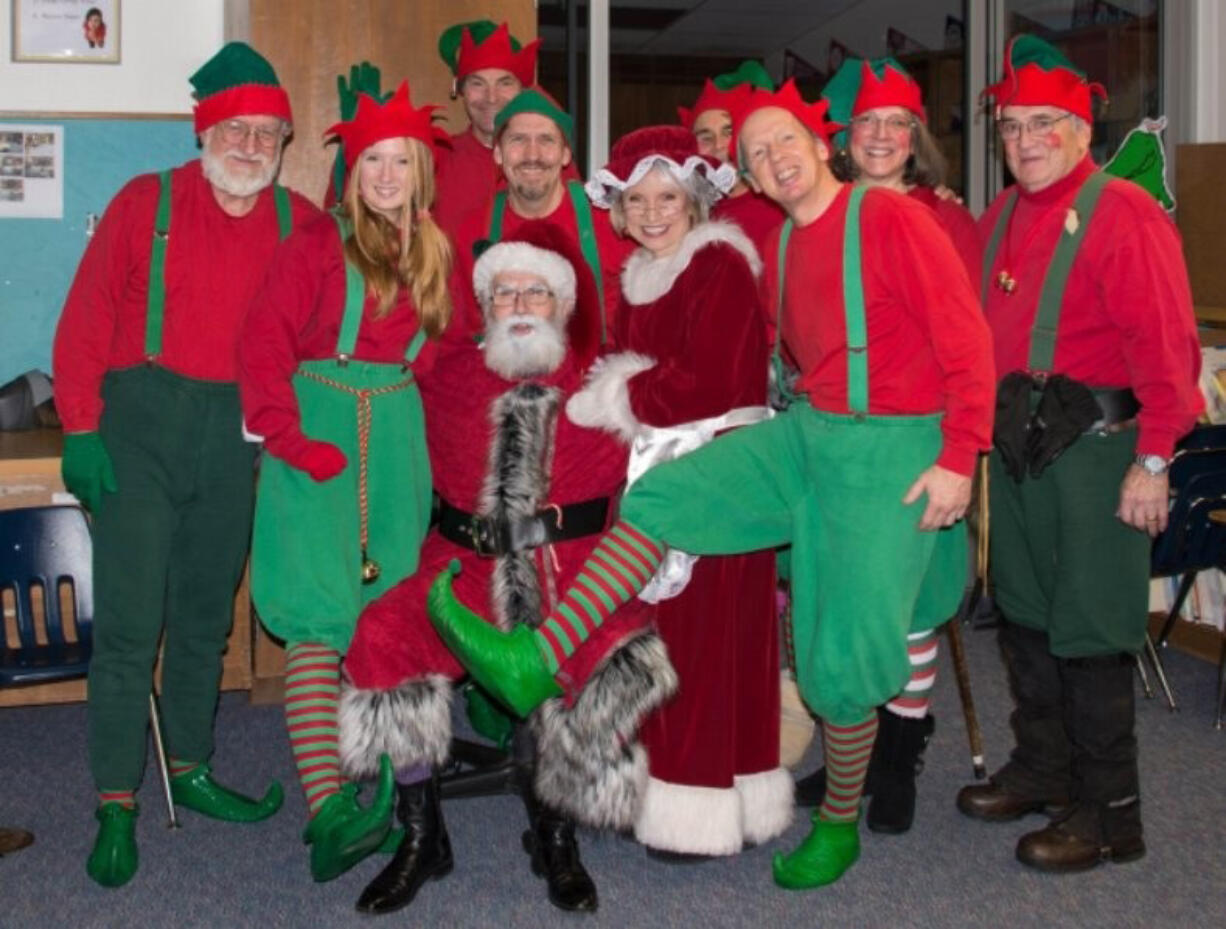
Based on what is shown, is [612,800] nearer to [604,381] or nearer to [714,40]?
[604,381]

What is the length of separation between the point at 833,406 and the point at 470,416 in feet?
2.49

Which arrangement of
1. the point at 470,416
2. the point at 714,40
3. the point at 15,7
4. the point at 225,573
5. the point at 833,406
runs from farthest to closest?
the point at 714,40
the point at 15,7
the point at 225,573
the point at 470,416
the point at 833,406

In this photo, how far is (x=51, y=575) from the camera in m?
3.29

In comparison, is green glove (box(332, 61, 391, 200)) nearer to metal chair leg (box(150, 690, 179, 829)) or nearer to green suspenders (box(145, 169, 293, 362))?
green suspenders (box(145, 169, 293, 362))

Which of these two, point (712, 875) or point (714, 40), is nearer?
point (712, 875)

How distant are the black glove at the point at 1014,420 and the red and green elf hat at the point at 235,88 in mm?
1699

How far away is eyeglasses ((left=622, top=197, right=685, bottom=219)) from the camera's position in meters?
2.92

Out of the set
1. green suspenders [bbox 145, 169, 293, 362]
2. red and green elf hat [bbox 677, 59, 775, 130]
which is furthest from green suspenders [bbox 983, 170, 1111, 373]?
green suspenders [bbox 145, 169, 293, 362]

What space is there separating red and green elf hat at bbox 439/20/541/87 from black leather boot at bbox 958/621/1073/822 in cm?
195

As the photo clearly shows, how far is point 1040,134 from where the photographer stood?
3021 mm

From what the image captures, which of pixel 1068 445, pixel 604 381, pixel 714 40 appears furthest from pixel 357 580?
pixel 714 40

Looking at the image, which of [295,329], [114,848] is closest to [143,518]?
[295,329]

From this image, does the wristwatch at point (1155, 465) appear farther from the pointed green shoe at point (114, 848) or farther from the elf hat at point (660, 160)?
the pointed green shoe at point (114, 848)

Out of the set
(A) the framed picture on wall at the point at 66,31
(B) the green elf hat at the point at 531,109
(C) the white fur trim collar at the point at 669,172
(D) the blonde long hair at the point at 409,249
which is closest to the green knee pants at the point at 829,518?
(C) the white fur trim collar at the point at 669,172
